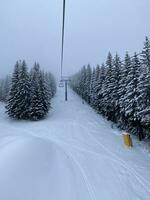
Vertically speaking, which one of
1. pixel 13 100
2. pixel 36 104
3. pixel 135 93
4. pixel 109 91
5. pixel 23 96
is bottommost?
pixel 36 104

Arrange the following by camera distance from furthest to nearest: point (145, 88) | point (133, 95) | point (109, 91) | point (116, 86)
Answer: point (109, 91), point (116, 86), point (133, 95), point (145, 88)

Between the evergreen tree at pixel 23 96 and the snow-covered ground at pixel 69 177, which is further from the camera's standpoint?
the evergreen tree at pixel 23 96

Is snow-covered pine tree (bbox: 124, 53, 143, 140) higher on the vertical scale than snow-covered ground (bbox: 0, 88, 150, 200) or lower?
higher

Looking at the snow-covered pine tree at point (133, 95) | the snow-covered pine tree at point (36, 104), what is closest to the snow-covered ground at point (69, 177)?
the snow-covered pine tree at point (133, 95)

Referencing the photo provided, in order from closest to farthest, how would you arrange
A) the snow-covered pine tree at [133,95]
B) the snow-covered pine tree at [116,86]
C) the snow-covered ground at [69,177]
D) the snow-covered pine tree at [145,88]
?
the snow-covered ground at [69,177] < the snow-covered pine tree at [145,88] < the snow-covered pine tree at [133,95] < the snow-covered pine tree at [116,86]

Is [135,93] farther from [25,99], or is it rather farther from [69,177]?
Result: [25,99]

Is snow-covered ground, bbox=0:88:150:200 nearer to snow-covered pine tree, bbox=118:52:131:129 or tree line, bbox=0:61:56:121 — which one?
snow-covered pine tree, bbox=118:52:131:129

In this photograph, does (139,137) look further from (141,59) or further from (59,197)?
(59,197)

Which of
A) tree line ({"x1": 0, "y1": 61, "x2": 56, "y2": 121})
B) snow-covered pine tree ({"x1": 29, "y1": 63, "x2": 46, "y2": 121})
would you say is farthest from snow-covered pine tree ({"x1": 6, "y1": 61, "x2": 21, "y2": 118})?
snow-covered pine tree ({"x1": 29, "y1": 63, "x2": 46, "y2": 121})

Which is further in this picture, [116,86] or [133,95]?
[116,86]

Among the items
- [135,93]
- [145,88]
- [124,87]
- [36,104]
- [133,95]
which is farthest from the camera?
[36,104]

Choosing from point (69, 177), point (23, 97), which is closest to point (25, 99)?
point (23, 97)

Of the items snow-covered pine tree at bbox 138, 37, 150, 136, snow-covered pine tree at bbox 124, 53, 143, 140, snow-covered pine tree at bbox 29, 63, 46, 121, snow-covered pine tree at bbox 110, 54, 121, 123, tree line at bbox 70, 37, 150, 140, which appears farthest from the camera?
snow-covered pine tree at bbox 29, 63, 46, 121

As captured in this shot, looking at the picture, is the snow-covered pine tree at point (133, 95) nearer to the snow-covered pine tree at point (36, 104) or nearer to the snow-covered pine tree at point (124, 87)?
the snow-covered pine tree at point (124, 87)
